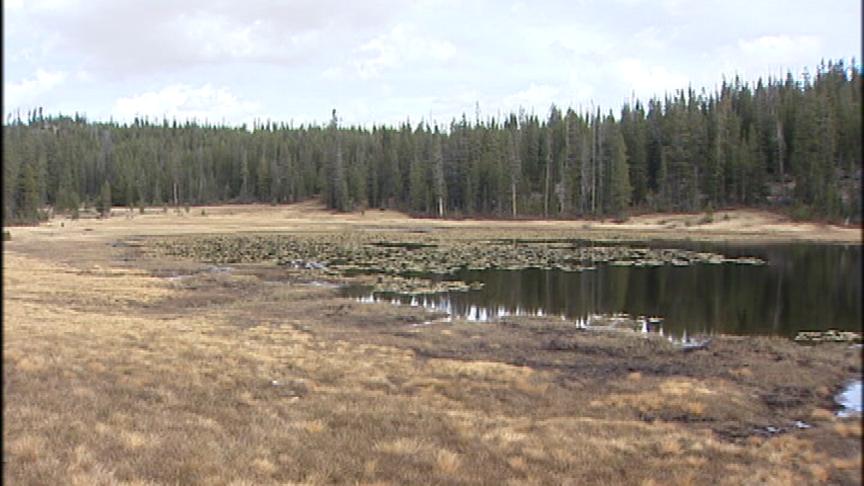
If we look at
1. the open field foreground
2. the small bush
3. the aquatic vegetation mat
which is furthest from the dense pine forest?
the open field foreground

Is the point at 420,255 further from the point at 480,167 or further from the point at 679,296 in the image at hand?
the point at 480,167

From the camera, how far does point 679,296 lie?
38344 mm

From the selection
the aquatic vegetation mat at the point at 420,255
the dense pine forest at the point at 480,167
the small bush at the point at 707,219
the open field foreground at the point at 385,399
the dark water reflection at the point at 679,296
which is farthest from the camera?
the dense pine forest at the point at 480,167

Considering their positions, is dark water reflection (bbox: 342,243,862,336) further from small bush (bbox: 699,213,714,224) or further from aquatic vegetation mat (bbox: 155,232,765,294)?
small bush (bbox: 699,213,714,224)

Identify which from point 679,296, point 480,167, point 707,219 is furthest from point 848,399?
point 480,167

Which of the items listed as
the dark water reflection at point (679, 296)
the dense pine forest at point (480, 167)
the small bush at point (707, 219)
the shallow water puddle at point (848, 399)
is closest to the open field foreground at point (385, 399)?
the shallow water puddle at point (848, 399)

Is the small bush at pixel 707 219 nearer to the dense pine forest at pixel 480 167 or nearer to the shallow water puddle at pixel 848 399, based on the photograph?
the dense pine forest at pixel 480 167

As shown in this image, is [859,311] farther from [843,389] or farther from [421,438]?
[843,389]

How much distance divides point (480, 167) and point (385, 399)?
4358 inches

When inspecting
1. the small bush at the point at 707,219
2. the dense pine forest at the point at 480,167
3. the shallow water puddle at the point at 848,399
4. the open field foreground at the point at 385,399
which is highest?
the dense pine forest at the point at 480,167

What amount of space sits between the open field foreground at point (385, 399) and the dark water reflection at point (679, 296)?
10.7 feet

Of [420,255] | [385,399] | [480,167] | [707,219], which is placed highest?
[480,167]

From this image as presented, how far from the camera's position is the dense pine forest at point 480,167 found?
302 ft

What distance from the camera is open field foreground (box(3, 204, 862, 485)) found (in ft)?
37.4
